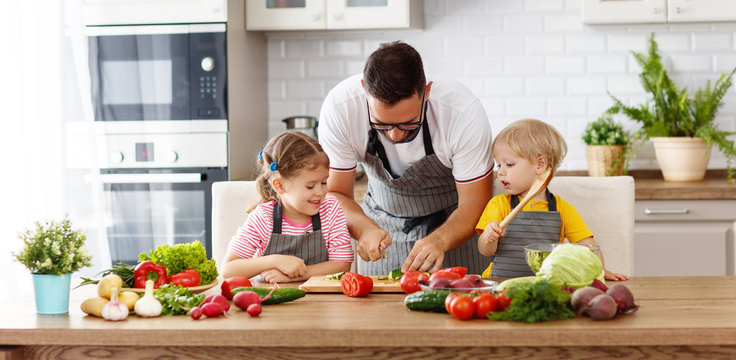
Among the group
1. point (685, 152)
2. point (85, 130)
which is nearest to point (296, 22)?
point (85, 130)

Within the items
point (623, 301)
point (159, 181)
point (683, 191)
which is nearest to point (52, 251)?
point (623, 301)

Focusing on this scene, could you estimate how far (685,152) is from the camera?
3.58m

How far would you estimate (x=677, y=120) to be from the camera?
376 cm

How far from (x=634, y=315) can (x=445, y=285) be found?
39 cm

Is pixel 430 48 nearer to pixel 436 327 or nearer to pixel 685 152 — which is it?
pixel 685 152

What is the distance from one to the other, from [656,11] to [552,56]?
1.97ft

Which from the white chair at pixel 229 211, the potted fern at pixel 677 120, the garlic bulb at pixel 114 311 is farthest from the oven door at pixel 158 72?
the garlic bulb at pixel 114 311

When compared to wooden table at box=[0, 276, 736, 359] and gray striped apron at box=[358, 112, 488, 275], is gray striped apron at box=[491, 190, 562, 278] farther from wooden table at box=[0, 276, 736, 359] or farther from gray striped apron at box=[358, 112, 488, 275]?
wooden table at box=[0, 276, 736, 359]

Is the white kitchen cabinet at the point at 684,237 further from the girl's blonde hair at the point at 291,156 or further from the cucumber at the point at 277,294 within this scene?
the cucumber at the point at 277,294

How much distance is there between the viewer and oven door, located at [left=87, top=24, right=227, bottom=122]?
348cm

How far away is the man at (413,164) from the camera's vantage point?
6.91 ft

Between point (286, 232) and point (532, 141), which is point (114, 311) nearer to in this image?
point (286, 232)

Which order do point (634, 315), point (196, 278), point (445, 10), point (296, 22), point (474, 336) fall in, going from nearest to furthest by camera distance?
point (474, 336) → point (634, 315) → point (196, 278) → point (296, 22) → point (445, 10)

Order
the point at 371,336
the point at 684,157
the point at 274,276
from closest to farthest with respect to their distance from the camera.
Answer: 1. the point at 371,336
2. the point at 274,276
3. the point at 684,157
